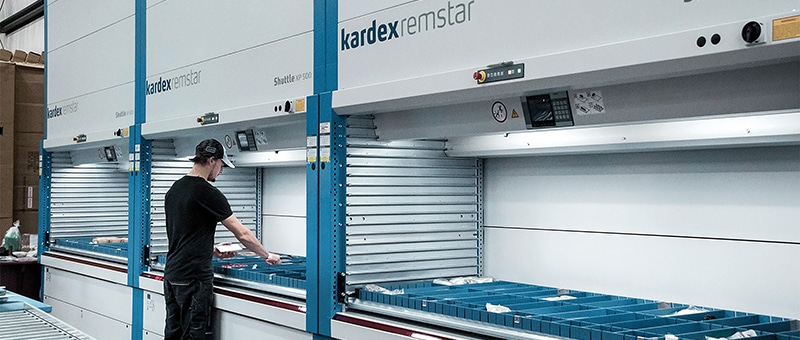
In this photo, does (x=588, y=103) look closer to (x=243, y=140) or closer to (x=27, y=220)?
(x=243, y=140)

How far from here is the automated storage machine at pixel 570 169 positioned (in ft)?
8.38

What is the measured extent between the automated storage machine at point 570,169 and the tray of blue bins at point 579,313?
1 centimetres

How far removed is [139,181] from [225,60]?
5.31ft

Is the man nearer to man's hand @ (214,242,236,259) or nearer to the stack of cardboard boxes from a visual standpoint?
man's hand @ (214,242,236,259)

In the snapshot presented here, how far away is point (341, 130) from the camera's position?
403cm

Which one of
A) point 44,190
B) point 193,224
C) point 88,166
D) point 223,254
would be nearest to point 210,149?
point 193,224

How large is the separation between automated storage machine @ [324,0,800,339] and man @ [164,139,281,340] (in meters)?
1.25

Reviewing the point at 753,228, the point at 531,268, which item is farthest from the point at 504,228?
the point at 753,228

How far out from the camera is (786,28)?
2.09 m

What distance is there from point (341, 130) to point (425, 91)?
31.1 inches

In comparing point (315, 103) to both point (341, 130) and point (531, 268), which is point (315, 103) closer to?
point (341, 130)

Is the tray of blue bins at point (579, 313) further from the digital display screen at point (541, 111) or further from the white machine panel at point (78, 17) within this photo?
the white machine panel at point (78, 17)

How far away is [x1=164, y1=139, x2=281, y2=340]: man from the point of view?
4.89 metres

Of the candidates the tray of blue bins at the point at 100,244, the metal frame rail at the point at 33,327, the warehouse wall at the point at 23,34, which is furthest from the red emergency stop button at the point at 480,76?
the warehouse wall at the point at 23,34
